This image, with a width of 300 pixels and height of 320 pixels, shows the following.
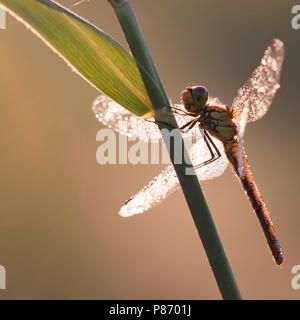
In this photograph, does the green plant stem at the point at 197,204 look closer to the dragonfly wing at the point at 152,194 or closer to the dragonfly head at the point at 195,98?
the dragonfly wing at the point at 152,194

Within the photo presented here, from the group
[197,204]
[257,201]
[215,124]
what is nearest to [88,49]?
[197,204]

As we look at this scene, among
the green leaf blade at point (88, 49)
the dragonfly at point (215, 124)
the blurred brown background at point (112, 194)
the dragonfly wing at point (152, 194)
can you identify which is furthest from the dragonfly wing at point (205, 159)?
the blurred brown background at point (112, 194)

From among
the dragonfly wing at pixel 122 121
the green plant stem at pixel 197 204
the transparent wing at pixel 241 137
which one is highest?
the dragonfly wing at pixel 122 121

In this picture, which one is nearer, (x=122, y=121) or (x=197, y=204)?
(x=197, y=204)

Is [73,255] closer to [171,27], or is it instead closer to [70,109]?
[70,109]

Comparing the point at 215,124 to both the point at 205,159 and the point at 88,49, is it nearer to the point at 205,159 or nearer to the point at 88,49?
the point at 205,159

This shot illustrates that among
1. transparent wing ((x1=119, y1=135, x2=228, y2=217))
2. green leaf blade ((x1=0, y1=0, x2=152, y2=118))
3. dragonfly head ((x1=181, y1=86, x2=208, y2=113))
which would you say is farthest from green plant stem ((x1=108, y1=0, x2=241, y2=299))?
dragonfly head ((x1=181, y1=86, x2=208, y2=113))

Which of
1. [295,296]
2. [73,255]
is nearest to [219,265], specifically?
[295,296]
